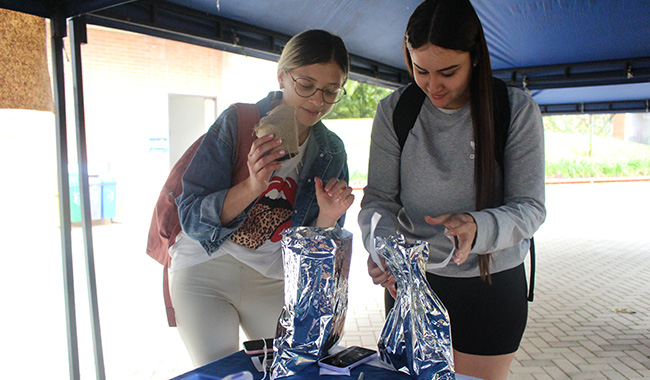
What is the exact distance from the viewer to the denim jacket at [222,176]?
4.87 ft

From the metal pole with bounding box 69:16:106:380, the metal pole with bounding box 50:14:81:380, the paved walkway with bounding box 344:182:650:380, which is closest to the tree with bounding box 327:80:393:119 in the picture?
the paved walkway with bounding box 344:182:650:380

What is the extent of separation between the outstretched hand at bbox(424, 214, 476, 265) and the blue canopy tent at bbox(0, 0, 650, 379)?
1.49m

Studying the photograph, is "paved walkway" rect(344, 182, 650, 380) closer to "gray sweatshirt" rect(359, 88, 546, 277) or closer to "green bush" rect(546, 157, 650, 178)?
"gray sweatshirt" rect(359, 88, 546, 277)

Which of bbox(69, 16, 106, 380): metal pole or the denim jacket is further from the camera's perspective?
bbox(69, 16, 106, 380): metal pole

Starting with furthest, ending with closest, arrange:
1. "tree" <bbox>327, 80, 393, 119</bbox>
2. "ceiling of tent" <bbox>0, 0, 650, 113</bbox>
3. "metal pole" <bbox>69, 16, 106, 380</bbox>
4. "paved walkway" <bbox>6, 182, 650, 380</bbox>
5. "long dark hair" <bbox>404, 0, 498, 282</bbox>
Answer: "tree" <bbox>327, 80, 393, 119</bbox> < "paved walkway" <bbox>6, 182, 650, 380</bbox> < "ceiling of tent" <bbox>0, 0, 650, 113</bbox> < "metal pole" <bbox>69, 16, 106, 380</bbox> < "long dark hair" <bbox>404, 0, 498, 282</bbox>

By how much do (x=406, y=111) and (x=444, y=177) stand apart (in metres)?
0.24

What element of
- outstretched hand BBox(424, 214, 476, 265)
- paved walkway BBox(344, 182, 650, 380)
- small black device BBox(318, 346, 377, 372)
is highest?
outstretched hand BBox(424, 214, 476, 265)

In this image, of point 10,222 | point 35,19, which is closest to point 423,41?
point 35,19

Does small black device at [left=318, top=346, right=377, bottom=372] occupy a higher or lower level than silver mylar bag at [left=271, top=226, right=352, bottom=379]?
lower

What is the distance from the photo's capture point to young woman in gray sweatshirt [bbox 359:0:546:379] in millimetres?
1328

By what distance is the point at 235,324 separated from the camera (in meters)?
1.57

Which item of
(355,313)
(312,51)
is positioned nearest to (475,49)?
(312,51)

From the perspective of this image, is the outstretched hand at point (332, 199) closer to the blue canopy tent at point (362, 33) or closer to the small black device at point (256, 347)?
the small black device at point (256, 347)

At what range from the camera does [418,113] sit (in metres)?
1.51
